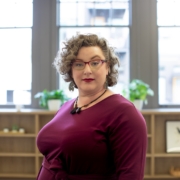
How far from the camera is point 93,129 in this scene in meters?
1.15

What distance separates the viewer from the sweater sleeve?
1.09 metres

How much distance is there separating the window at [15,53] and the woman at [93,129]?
204cm

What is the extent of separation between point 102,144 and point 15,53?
2.51 m

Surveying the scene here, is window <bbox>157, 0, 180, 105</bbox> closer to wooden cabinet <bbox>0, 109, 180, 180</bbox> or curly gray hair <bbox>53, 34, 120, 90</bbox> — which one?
wooden cabinet <bbox>0, 109, 180, 180</bbox>

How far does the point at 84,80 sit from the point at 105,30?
2.18 m

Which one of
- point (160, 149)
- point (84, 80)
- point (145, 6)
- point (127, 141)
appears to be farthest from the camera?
point (145, 6)

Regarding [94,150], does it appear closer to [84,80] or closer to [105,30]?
[84,80]

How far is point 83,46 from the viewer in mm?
1288

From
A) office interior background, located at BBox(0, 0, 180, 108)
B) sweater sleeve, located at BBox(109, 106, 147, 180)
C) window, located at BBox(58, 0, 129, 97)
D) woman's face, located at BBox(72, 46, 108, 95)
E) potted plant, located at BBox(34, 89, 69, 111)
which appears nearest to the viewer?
sweater sleeve, located at BBox(109, 106, 147, 180)

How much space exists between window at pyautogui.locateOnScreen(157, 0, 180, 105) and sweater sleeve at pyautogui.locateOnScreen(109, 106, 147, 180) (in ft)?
7.30

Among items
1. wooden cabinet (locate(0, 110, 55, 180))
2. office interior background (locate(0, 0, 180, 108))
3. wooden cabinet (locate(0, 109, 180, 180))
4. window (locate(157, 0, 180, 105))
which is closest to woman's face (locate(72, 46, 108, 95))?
wooden cabinet (locate(0, 109, 180, 180))

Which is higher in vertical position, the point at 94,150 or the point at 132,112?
the point at 132,112

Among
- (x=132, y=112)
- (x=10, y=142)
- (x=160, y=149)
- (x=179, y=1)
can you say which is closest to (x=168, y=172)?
(x=160, y=149)

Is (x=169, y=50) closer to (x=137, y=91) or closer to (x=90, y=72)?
(x=137, y=91)
